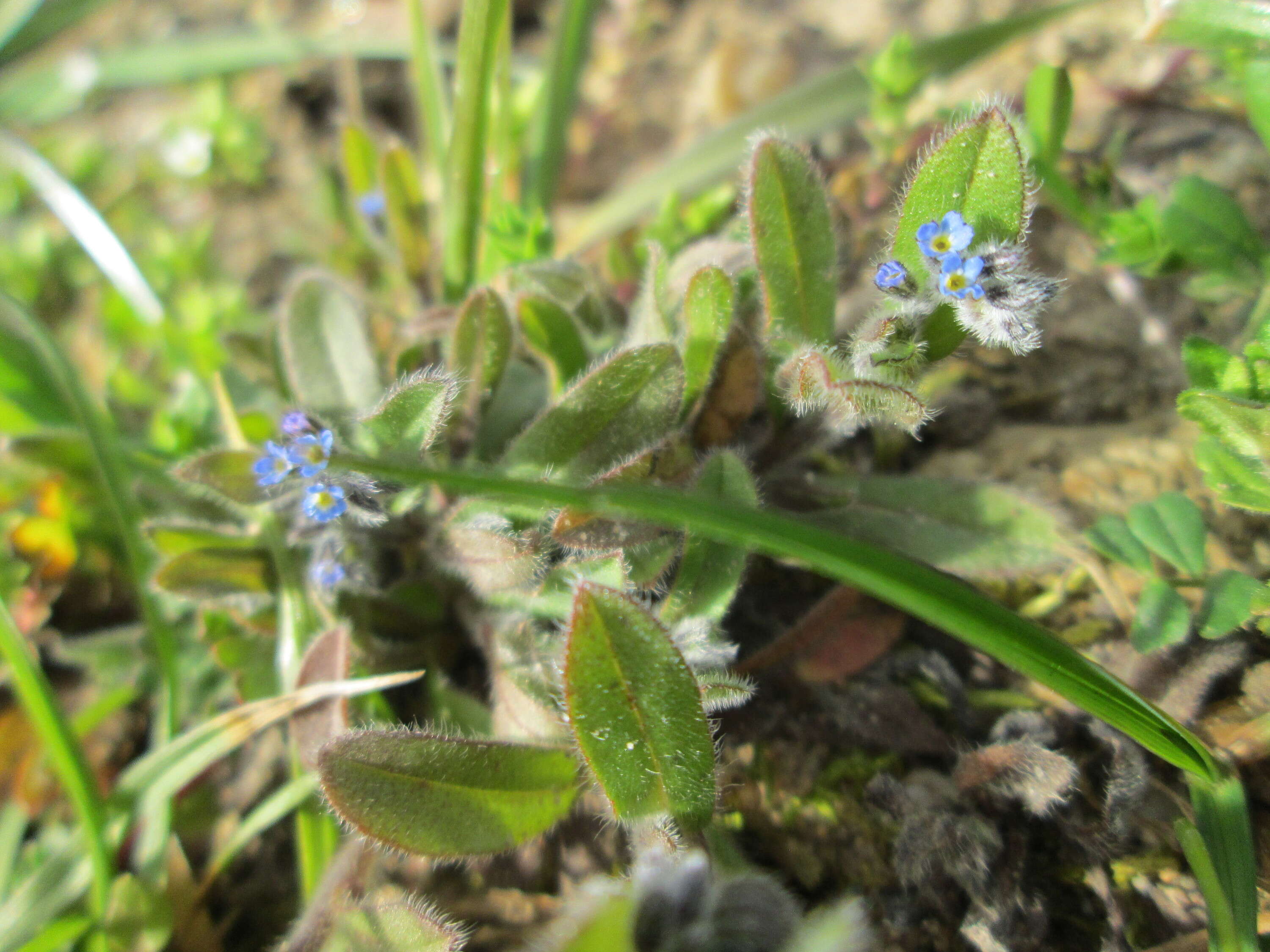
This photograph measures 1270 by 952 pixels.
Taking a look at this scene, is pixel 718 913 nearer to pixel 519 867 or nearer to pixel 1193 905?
pixel 519 867

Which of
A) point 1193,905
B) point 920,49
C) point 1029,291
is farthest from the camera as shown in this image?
point 920,49

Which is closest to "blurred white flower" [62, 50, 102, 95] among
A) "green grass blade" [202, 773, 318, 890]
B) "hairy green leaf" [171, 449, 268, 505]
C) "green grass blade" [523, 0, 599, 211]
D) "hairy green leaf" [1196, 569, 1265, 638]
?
"green grass blade" [523, 0, 599, 211]

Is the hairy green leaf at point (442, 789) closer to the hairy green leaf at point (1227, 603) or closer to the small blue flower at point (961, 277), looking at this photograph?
the small blue flower at point (961, 277)

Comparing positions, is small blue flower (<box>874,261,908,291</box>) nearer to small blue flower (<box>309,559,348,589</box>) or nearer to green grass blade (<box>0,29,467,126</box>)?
small blue flower (<box>309,559,348,589</box>)

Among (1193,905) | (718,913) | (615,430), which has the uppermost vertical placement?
(615,430)

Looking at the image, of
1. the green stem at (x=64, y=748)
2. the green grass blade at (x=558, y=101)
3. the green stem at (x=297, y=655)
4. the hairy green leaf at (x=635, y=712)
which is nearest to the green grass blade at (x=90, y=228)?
the green stem at (x=297, y=655)

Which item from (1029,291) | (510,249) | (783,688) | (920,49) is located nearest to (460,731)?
(783,688)

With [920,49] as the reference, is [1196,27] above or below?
below
